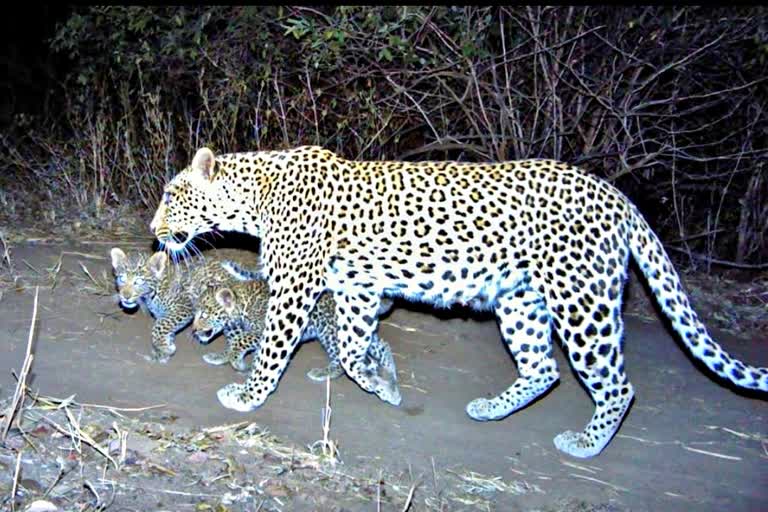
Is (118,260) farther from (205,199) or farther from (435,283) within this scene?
(435,283)

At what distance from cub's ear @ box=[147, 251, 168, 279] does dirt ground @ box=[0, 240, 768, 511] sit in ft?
1.49

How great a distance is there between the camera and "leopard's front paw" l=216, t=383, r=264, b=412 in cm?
669

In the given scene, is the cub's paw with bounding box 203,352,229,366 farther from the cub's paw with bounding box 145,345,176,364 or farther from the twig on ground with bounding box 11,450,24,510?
the twig on ground with bounding box 11,450,24,510

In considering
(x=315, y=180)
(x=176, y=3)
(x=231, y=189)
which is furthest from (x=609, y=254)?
(x=176, y=3)

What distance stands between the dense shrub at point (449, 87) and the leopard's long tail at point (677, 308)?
3.02 meters

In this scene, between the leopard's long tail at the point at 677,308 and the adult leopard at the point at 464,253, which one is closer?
the adult leopard at the point at 464,253

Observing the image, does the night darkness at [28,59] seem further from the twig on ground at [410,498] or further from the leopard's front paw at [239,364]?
the twig on ground at [410,498]

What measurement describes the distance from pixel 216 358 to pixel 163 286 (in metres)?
0.84

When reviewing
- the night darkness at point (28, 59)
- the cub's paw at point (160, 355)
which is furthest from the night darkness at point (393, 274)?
the night darkness at point (28, 59)

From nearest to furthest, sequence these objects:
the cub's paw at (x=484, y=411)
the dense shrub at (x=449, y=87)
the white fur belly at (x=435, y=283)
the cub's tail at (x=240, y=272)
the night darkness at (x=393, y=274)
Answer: the night darkness at (x=393, y=274) < the white fur belly at (x=435, y=283) < the cub's paw at (x=484, y=411) < the cub's tail at (x=240, y=272) < the dense shrub at (x=449, y=87)

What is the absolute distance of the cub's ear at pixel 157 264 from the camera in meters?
7.85

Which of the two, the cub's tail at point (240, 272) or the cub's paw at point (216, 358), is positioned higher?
the cub's tail at point (240, 272)

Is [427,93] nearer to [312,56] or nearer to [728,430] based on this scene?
[312,56]

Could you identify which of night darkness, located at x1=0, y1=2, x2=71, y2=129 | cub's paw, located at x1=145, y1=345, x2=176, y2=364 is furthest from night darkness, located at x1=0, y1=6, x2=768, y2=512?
night darkness, located at x1=0, y1=2, x2=71, y2=129
